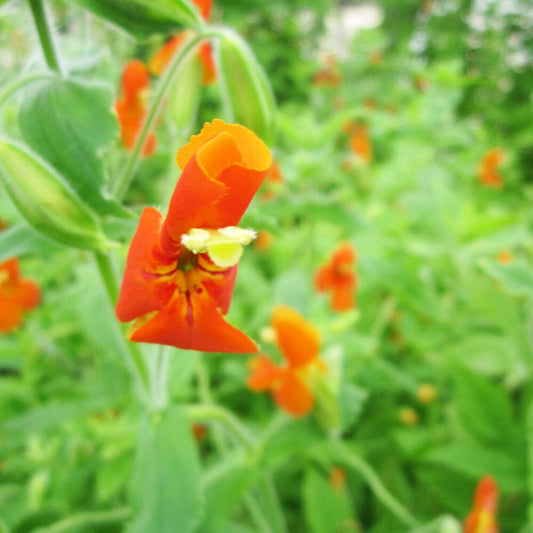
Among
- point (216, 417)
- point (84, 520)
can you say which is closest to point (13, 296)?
point (84, 520)

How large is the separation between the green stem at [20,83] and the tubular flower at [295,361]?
0.41 meters

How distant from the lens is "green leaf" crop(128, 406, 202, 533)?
53 centimetres

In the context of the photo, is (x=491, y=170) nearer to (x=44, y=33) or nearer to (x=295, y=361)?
(x=295, y=361)

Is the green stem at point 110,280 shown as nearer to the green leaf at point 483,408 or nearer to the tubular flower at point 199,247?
the tubular flower at point 199,247

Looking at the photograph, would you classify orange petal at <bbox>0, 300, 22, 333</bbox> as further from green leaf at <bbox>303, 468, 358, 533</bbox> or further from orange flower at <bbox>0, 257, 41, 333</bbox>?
green leaf at <bbox>303, 468, 358, 533</bbox>

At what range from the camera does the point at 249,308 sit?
143 cm

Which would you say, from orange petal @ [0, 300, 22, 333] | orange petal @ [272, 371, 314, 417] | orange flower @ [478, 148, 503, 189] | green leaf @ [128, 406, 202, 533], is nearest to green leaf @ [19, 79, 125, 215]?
green leaf @ [128, 406, 202, 533]

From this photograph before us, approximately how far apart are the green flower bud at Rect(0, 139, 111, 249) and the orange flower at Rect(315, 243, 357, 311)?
2.52ft

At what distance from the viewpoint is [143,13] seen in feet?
1.56

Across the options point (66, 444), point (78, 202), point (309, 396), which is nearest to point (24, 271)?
point (66, 444)

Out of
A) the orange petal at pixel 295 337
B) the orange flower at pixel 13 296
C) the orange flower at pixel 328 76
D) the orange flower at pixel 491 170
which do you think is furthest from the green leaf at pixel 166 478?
the orange flower at pixel 328 76

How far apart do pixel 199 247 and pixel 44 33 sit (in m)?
0.31

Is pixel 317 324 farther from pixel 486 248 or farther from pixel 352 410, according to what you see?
pixel 486 248

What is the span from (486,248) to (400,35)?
3.58m
